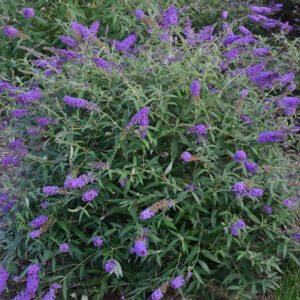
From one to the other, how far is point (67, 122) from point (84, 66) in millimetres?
392

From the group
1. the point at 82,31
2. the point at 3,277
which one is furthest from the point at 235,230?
the point at 82,31

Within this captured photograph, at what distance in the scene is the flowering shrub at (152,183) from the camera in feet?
9.39

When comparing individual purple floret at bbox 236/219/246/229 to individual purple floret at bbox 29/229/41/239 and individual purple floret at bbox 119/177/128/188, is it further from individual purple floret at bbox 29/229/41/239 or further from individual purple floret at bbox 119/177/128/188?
individual purple floret at bbox 29/229/41/239

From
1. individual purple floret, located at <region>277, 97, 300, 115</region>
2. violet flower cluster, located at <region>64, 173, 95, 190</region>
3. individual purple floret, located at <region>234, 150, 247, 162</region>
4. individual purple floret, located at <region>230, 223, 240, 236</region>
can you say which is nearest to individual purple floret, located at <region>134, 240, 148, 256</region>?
violet flower cluster, located at <region>64, 173, 95, 190</region>

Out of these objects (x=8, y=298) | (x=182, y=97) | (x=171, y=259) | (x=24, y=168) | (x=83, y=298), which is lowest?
(x=8, y=298)

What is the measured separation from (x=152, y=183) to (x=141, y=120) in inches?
17.2

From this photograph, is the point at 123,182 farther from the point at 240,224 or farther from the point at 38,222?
the point at 240,224

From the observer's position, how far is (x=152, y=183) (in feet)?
9.51

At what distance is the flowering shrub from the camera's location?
2.86 metres

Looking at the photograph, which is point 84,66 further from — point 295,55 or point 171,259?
point 295,55

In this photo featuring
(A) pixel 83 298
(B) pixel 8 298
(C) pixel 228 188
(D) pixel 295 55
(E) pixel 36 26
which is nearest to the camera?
(C) pixel 228 188

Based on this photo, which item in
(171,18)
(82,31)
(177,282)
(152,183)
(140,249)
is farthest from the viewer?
(171,18)

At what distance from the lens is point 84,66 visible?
3047 mm

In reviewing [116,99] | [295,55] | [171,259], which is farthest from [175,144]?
[295,55]
